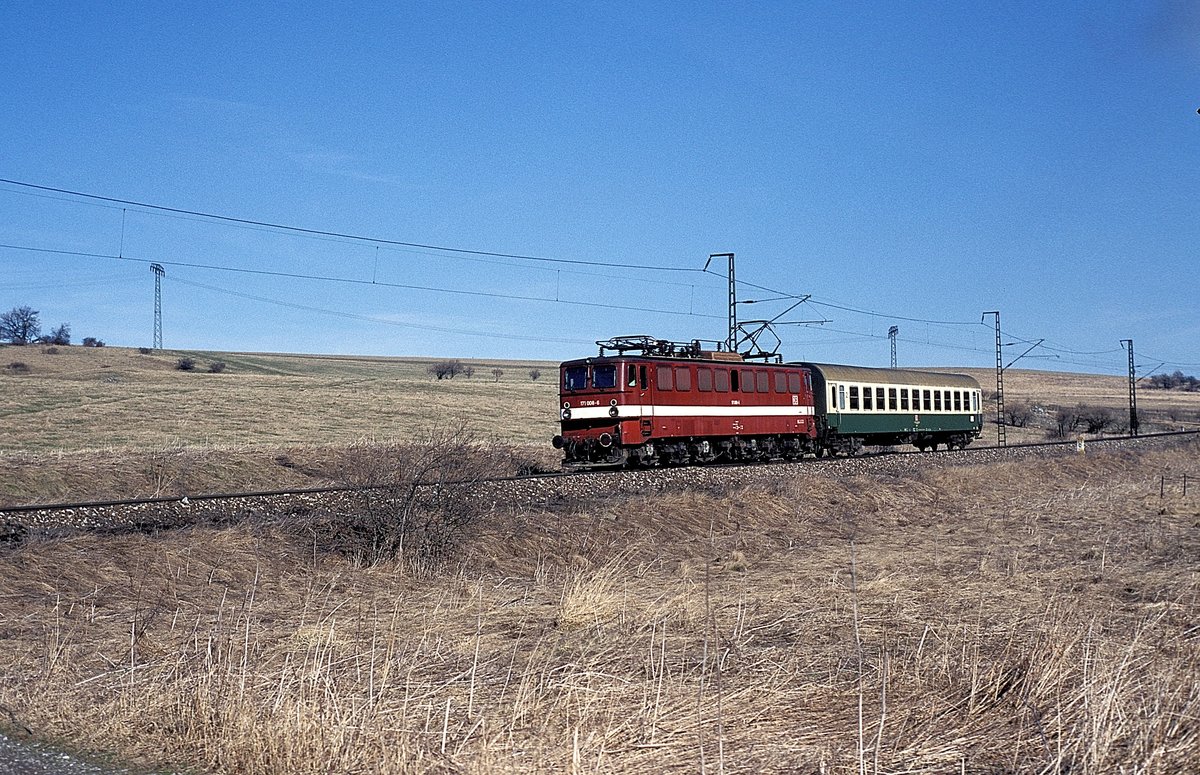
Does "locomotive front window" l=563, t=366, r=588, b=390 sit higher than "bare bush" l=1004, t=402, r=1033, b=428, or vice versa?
"locomotive front window" l=563, t=366, r=588, b=390

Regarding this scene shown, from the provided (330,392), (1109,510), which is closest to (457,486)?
(1109,510)

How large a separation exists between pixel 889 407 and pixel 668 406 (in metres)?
14.8

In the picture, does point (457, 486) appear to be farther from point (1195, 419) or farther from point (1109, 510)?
point (1195, 419)

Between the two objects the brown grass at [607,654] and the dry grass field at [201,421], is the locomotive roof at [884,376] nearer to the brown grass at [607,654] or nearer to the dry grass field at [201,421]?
the dry grass field at [201,421]

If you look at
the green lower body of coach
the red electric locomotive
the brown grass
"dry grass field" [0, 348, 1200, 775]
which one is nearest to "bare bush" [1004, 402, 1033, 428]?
the green lower body of coach

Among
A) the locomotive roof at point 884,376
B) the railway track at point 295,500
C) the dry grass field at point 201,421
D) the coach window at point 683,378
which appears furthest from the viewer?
the locomotive roof at point 884,376

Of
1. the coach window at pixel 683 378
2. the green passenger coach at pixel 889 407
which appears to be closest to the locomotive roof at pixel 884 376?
the green passenger coach at pixel 889 407

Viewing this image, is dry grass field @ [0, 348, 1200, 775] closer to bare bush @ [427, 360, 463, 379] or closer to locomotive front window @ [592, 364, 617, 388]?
locomotive front window @ [592, 364, 617, 388]

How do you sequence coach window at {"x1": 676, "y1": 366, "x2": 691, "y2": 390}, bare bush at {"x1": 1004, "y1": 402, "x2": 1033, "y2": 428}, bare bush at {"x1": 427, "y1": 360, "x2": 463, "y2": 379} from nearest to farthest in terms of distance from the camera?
1. coach window at {"x1": 676, "y1": 366, "x2": 691, "y2": 390}
2. bare bush at {"x1": 1004, "y1": 402, "x2": 1033, "y2": 428}
3. bare bush at {"x1": 427, "y1": 360, "x2": 463, "y2": 379}

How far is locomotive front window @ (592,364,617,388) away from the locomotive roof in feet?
31.6

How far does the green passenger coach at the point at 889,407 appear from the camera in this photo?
36.5 meters

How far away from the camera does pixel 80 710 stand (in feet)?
23.7

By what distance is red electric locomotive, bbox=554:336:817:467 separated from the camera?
27.4 m

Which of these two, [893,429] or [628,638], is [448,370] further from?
[628,638]
